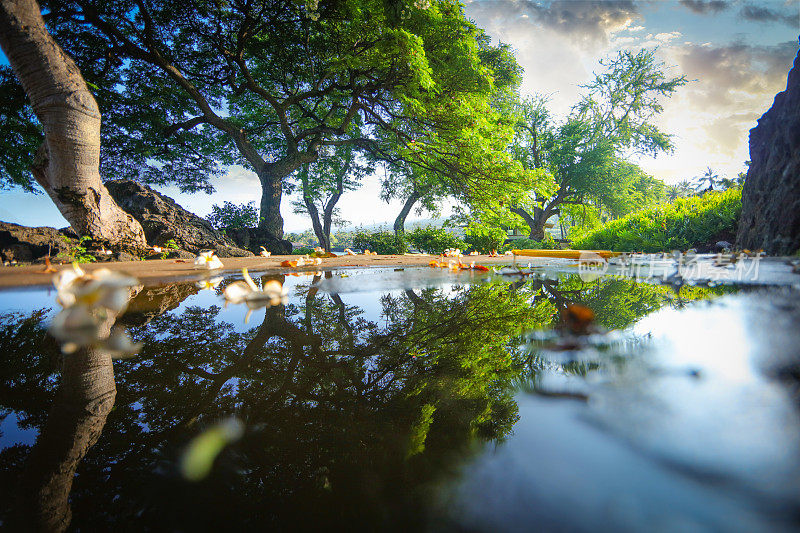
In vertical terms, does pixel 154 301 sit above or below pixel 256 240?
below

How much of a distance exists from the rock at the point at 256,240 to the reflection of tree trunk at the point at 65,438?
952 centimetres

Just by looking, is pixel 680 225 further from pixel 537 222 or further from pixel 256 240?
pixel 537 222

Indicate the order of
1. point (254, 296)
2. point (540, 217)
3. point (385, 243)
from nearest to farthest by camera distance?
point (254, 296) < point (385, 243) < point (540, 217)

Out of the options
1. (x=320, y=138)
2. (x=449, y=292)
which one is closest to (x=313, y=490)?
(x=449, y=292)

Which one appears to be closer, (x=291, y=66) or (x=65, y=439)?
(x=65, y=439)

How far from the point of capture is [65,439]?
60 cm

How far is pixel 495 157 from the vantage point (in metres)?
9.52

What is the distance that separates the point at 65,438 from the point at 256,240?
403 inches

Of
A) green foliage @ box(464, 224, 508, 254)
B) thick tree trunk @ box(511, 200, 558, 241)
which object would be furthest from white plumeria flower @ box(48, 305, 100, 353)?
thick tree trunk @ box(511, 200, 558, 241)

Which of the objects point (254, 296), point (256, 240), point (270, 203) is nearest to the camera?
point (254, 296)

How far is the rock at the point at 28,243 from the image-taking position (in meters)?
5.01

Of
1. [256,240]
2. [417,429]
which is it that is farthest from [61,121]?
[417,429]

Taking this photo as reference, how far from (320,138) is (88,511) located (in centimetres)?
1316

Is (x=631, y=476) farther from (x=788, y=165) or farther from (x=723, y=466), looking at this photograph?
(x=788, y=165)
